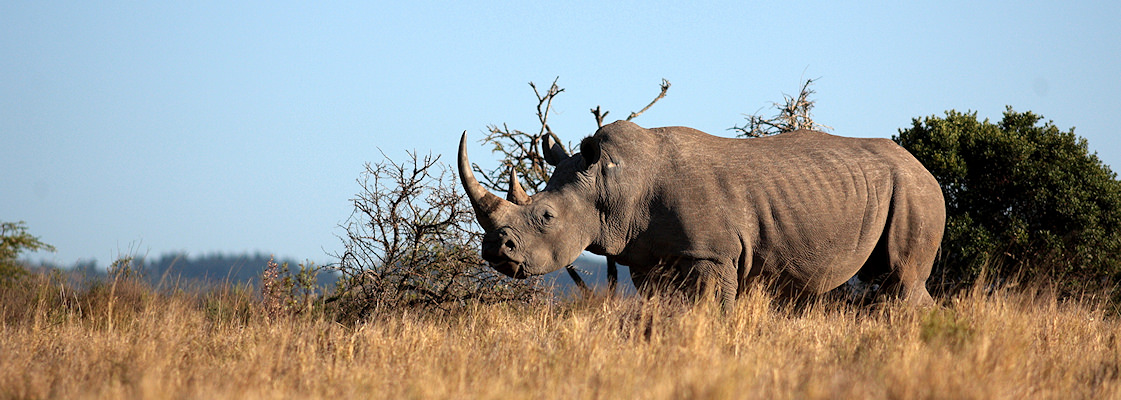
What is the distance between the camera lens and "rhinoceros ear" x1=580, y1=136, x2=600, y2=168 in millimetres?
7617

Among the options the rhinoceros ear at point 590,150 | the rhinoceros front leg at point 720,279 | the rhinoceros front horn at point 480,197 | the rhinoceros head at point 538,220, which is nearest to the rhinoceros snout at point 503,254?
the rhinoceros head at point 538,220

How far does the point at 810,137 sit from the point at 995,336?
241 cm

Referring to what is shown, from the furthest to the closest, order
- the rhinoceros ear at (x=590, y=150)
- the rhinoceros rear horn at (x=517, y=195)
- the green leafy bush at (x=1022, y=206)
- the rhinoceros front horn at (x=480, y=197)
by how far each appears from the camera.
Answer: the green leafy bush at (x=1022, y=206)
the rhinoceros ear at (x=590, y=150)
the rhinoceros rear horn at (x=517, y=195)
the rhinoceros front horn at (x=480, y=197)

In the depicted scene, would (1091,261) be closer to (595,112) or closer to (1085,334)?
(1085,334)

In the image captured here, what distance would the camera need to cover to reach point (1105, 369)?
6.70 metres

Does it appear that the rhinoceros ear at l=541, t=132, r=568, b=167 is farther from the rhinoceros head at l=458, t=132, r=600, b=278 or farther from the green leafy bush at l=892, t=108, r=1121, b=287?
the green leafy bush at l=892, t=108, r=1121, b=287

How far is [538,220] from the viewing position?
7402 millimetres

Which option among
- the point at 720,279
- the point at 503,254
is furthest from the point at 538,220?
the point at 720,279

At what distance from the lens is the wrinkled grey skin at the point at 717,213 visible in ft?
24.4

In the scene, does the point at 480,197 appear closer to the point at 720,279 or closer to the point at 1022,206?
the point at 720,279

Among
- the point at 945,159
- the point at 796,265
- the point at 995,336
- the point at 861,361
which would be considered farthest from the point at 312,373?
the point at 945,159

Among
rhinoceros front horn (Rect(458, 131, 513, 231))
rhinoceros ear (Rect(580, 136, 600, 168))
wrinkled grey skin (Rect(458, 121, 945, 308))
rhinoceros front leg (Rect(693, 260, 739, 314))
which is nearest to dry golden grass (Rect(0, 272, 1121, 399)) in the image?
rhinoceros front leg (Rect(693, 260, 739, 314))

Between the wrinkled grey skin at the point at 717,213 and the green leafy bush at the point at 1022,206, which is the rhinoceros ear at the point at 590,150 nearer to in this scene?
the wrinkled grey skin at the point at 717,213

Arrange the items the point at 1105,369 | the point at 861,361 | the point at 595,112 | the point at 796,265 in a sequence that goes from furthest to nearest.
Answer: the point at 595,112
the point at 796,265
the point at 1105,369
the point at 861,361
